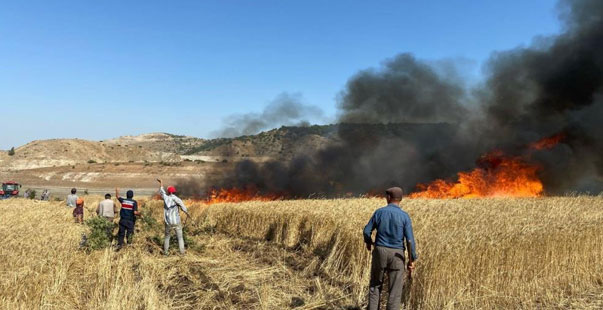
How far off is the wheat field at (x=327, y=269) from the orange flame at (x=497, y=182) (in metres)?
16.9

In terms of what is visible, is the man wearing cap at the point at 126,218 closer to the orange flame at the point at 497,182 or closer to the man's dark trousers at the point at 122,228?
the man's dark trousers at the point at 122,228

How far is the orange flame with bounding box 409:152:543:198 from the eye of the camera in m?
28.4

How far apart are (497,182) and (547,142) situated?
5516 mm

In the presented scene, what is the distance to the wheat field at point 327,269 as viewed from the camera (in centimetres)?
686

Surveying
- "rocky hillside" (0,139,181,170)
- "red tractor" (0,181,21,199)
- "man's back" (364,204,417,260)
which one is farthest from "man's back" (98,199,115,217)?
"rocky hillside" (0,139,181,170)

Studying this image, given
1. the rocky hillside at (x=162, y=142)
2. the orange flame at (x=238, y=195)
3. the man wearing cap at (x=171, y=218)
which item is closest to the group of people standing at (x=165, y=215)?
the man wearing cap at (x=171, y=218)

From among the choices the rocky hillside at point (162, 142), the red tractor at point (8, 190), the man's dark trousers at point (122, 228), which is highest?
the rocky hillside at point (162, 142)

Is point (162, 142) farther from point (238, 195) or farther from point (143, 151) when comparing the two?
point (238, 195)

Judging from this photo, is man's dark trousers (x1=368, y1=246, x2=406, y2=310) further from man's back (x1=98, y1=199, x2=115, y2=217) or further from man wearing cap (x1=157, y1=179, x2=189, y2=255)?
man's back (x1=98, y1=199, x2=115, y2=217)

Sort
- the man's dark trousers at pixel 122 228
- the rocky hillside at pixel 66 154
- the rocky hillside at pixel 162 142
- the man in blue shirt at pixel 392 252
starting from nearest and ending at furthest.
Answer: the man in blue shirt at pixel 392 252 < the man's dark trousers at pixel 122 228 < the rocky hillside at pixel 66 154 < the rocky hillside at pixel 162 142

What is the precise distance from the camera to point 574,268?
841 centimetres

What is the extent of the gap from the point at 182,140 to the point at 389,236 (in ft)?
590

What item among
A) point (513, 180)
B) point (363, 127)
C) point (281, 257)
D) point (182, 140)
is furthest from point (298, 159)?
point (182, 140)

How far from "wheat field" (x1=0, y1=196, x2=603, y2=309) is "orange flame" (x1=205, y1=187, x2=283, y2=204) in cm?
2076
